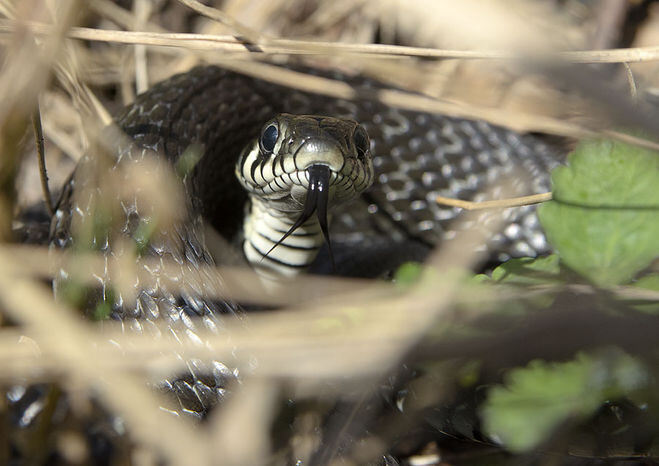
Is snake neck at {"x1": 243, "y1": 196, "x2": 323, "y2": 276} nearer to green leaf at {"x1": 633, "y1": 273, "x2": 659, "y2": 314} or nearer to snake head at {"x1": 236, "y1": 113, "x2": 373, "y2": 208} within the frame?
snake head at {"x1": 236, "y1": 113, "x2": 373, "y2": 208}

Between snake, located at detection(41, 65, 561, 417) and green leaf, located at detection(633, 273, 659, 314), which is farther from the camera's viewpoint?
snake, located at detection(41, 65, 561, 417)

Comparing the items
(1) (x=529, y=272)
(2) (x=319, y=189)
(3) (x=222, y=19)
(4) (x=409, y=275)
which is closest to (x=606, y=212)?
(1) (x=529, y=272)

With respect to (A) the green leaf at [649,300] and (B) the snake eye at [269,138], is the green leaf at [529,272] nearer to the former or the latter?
(A) the green leaf at [649,300]

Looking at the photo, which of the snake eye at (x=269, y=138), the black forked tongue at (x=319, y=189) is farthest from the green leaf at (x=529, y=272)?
the snake eye at (x=269, y=138)

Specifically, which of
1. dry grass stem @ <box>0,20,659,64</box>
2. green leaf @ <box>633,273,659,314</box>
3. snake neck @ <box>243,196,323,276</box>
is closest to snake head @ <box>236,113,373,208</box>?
snake neck @ <box>243,196,323,276</box>

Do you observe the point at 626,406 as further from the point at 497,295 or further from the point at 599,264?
the point at 497,295

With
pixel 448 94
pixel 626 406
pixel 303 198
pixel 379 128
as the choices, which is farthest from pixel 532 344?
pixel 448 94
